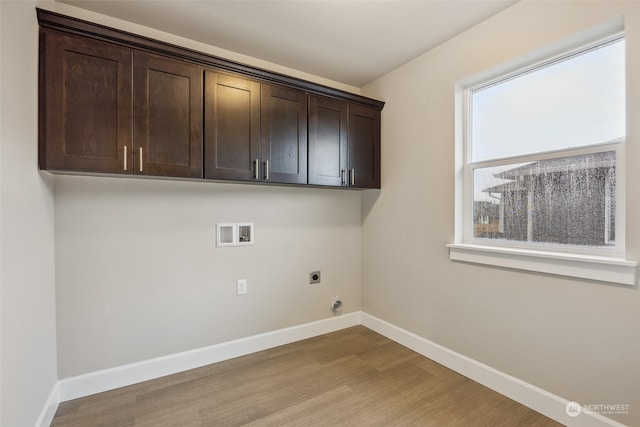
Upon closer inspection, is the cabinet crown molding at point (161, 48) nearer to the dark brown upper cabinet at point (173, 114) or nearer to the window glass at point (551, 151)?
the dark brown upper cabinet at point (173, 114)

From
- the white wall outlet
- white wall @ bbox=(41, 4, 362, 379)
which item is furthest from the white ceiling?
the white wall outlet

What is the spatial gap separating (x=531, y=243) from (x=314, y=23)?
2067mm

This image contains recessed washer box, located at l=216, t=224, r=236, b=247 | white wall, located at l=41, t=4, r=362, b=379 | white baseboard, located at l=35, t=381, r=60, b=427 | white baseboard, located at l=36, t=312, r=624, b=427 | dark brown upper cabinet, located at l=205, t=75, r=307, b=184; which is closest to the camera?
white baseboard, located at l=35, t=381, r=60, b=427

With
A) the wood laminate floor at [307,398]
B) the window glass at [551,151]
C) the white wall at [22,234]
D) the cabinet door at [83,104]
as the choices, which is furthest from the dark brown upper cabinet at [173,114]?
the wood laminate floor at [307,398]

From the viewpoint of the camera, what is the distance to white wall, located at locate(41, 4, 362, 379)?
1.94 meters

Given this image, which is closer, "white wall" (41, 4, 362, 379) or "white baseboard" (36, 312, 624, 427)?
"white baseboard" (36, 312, 624, 427)

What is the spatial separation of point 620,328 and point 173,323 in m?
2.73

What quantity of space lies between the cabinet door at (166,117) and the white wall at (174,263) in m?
0.35

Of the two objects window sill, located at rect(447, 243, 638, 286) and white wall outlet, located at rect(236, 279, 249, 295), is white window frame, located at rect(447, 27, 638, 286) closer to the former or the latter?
window sill, located at rect(447, 243, 638, 286)

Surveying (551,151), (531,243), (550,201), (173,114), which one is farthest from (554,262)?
(173,114)

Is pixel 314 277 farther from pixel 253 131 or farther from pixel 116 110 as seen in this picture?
pixel 116 110

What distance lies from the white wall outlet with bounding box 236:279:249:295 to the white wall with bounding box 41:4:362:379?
0.04m

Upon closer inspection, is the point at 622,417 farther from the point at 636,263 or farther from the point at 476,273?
the point at 476,273

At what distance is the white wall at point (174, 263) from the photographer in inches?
76.4
